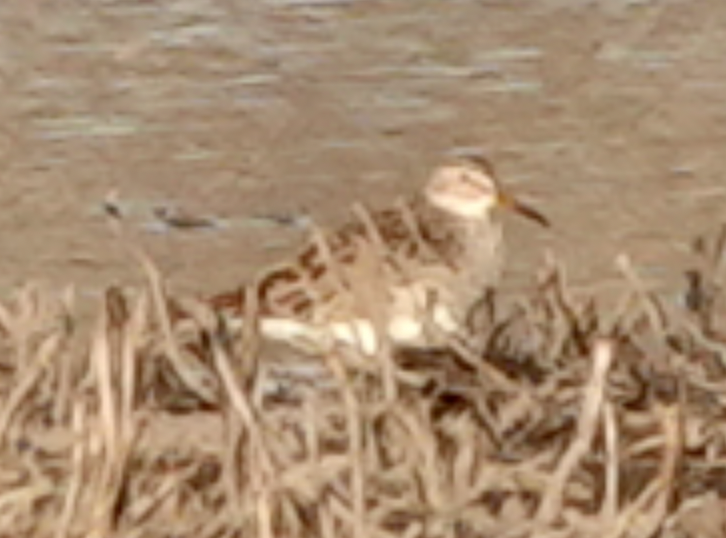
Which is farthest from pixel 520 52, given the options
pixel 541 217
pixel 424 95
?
pixel 541 217

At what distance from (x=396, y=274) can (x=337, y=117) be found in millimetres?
2285

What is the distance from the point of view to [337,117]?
723cm

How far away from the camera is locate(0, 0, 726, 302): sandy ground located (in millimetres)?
6949

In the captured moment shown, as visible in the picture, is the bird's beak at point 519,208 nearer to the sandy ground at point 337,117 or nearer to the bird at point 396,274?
the bird at point 396,274


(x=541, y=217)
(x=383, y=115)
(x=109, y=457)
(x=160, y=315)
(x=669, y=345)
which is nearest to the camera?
(x=109, y=457)

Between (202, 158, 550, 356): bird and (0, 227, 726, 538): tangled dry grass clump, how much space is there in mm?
113

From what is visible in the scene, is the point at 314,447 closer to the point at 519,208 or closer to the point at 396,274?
the point at 396,274

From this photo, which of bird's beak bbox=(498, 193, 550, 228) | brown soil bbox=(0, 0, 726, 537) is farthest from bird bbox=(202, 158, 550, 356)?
brown soil bbox=(0, 0, 726, 537)

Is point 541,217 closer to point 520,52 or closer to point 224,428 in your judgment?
point 520,52

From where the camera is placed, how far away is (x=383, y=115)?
23.6ft

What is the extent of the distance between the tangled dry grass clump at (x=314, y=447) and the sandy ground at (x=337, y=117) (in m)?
2.91

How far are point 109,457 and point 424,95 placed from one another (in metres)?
3.81

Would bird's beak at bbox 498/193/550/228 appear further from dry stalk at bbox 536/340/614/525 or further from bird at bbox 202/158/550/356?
dry stalk at bbox 536/340/614/525

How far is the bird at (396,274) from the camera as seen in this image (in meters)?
3.97
